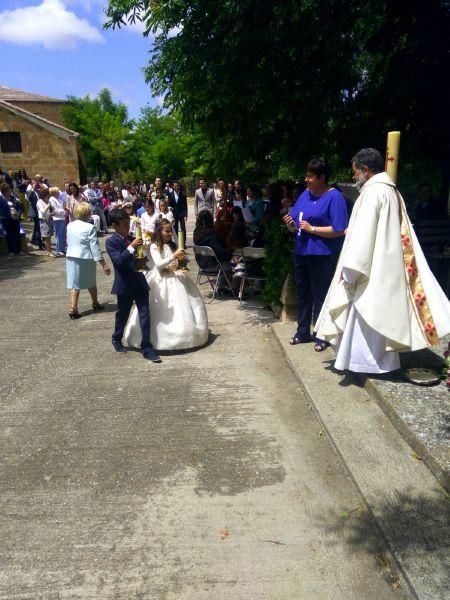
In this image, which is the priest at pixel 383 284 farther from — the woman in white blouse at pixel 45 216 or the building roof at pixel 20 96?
the building roof at pixel 20 96

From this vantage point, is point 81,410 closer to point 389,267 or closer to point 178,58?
point 389,267

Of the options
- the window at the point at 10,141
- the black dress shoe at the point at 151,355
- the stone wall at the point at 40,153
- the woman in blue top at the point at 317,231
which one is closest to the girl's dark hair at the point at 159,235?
the black dress shoe at the point at 151,355

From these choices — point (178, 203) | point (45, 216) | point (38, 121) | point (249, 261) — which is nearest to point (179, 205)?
point (178, 203)

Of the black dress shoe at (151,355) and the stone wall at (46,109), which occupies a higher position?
the stone wall at (46,109)

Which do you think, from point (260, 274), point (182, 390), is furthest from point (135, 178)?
point (182, 390)

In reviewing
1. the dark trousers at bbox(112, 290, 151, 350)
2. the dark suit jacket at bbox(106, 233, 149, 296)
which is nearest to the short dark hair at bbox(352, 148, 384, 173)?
the dark suit jacket at bbox(106, 233, 149, 296)

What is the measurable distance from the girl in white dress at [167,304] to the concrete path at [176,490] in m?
0.28

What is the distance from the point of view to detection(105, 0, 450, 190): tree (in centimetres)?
609

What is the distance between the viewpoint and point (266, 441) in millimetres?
3865

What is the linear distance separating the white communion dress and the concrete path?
0.28 metres

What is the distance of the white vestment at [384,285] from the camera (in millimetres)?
4102

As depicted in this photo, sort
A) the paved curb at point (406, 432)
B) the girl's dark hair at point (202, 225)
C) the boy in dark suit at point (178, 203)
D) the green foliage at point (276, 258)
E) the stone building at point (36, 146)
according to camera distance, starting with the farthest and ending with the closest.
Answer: the stone building at point (36, 146) < the boy in dark suit at point (178, 203) < the girl's dark hair at point (202, 225) < the green foliage at point (276, 258) < the paved curb at point (406, 432)

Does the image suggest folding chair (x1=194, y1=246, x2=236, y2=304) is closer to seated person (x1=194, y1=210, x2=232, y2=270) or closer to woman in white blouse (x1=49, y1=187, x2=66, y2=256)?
seated person (x1=194, y1=210, x2=232, y2=270)

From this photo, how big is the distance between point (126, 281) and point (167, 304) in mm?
575
